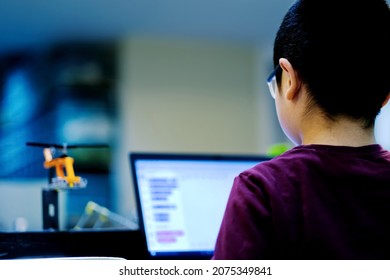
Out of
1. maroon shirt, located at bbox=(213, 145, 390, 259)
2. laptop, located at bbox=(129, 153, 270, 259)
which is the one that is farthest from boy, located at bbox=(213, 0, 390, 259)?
laptop, located at bbox=(129, 153, 270, 259)

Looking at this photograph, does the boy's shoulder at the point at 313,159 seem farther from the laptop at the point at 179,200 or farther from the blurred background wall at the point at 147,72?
the blurred background wall at the point at 147,72

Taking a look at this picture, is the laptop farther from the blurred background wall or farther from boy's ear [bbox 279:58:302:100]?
the blurred background wall

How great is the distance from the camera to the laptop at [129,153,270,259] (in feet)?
3.38

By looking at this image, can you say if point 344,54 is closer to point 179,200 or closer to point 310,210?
point 310,210

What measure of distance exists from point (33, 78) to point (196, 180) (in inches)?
109

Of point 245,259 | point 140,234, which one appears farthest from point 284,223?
point 140,234

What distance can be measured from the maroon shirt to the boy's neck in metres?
0.02

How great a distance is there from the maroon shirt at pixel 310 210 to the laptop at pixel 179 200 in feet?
1.39

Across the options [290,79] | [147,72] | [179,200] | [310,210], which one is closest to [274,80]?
[290,79]

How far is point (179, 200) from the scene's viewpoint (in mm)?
1077

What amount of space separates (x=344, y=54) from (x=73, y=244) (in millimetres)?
579

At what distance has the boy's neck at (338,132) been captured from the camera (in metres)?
0.67
